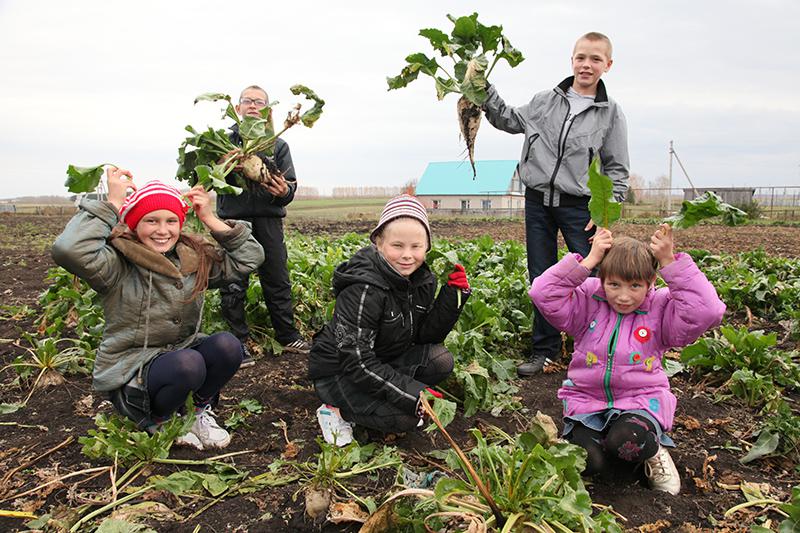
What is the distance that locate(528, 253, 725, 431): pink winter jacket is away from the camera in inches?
108

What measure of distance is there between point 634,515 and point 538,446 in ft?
2.58

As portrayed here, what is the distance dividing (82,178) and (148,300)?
0.87m

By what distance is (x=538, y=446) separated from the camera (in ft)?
6.73

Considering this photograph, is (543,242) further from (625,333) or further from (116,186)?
(116,186)

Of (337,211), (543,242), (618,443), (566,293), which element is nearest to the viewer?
(618,443)

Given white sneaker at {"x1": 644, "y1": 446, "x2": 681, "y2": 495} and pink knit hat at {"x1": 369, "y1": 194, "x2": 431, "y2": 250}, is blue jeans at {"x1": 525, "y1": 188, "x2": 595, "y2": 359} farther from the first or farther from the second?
white sneaker at {"x1": 644, "y1": 446, "x2": 681, "y2": 495}

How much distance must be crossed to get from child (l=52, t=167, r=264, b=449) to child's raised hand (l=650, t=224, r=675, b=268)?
2210mm

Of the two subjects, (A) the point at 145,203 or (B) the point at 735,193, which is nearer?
(A) the point at 145,203

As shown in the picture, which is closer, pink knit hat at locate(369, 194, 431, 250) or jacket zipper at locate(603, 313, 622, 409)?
jacket zipper at locate(603, 313, 622, 409)

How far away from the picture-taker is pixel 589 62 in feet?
12.9

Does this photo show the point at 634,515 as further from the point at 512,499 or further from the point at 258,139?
the point at 258,139

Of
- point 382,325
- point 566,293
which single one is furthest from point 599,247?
point 382,325

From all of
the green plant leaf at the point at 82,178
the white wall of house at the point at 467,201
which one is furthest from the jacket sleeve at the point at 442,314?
the white wall of house at the point at 467,201

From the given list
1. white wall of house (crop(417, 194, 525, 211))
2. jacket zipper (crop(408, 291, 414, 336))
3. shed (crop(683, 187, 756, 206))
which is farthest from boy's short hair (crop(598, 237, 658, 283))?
white wall of house (crop(417, 194, 525, 211))
